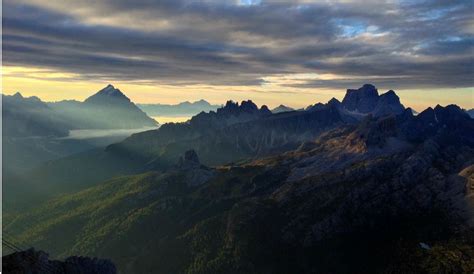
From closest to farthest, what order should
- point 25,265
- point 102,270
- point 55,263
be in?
point 25,265, point 55,263, point 102,270

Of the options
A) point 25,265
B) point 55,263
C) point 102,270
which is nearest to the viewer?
point 25,265

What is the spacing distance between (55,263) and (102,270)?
22.1 meters

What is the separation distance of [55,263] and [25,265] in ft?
54.2

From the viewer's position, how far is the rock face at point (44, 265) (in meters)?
126

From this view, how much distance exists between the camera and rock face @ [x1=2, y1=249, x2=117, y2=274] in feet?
413

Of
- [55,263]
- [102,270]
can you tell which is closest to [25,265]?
[55,263]

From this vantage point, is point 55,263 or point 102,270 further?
point 102,270

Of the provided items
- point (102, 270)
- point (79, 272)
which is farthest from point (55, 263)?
point (102, 270)

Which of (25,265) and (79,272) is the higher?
(25,265)

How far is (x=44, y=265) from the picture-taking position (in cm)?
13450

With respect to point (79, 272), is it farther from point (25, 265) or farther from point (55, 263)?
point (25, 265)

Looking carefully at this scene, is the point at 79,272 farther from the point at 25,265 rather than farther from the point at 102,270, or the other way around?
the point at 25,265

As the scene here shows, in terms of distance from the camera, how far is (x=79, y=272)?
15162cm

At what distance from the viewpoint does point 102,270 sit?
163m
